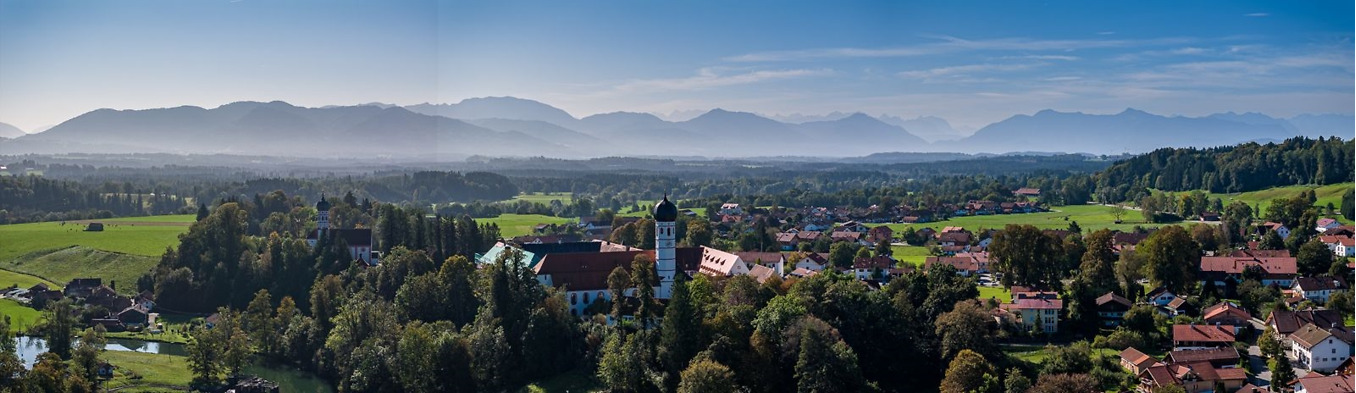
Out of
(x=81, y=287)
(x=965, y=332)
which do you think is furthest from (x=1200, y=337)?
(x=81, y=287)

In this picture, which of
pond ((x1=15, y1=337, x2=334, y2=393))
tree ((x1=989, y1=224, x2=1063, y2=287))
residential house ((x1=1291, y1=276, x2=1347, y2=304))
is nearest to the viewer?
pond ((x1=15, y1=337, x2=334, y2=393))

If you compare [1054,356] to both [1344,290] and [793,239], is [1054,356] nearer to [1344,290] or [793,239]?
[1344,290]

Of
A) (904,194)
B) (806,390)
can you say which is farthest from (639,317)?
(904,194)

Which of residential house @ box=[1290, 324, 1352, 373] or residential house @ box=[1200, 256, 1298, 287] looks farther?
residential house @ box=[1200, 256, 1298, 287]

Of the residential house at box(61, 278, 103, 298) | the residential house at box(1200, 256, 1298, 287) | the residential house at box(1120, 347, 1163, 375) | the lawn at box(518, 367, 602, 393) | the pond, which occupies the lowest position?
the pond

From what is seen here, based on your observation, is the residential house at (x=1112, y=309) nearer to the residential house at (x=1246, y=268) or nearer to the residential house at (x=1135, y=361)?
the residential house at (x=1135, y=361)

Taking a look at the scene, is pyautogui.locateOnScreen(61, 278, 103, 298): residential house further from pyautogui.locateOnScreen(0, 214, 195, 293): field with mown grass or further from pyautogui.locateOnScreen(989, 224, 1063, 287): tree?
pyautogui.locateOnScreen(989, 224, 1063, 287): tree

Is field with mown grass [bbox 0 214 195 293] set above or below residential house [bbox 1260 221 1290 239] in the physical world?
below

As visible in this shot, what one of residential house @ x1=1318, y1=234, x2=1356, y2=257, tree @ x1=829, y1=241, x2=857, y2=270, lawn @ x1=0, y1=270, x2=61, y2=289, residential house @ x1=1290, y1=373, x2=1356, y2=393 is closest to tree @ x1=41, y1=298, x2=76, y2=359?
lawn @ x1=0, y1=270, x2=61, y2=289

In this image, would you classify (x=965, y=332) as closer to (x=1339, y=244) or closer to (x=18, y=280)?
(x=1339, y=244)
